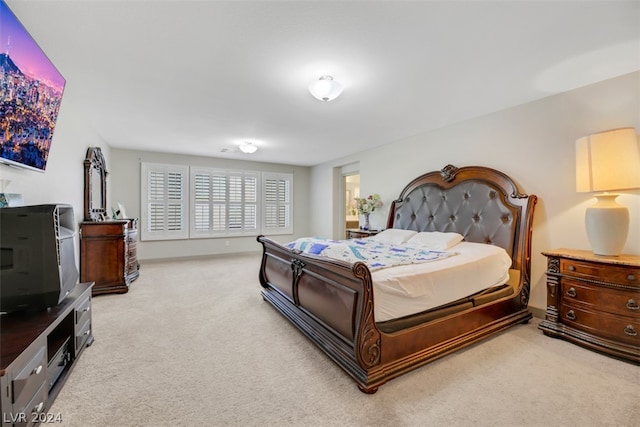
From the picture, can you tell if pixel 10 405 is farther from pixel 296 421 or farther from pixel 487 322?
pixel 487 322

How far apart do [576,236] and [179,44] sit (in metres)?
3.98

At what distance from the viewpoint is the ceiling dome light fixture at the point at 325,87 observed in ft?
7.74

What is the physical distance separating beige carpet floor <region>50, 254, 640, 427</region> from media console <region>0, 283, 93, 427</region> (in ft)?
0.39

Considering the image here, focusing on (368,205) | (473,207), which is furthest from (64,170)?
(473,207)

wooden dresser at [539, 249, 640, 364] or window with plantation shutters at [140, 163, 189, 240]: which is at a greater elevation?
window with plantation shutters at [140, 163, 189, 240]

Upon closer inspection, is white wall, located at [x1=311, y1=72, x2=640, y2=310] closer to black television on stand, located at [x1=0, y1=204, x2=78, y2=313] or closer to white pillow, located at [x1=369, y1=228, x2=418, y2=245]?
white pillow, located at [x1=369, y1=228, x2=418, y2=245]

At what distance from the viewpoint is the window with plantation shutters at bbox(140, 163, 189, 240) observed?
5641mm

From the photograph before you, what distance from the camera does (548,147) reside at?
2.83m

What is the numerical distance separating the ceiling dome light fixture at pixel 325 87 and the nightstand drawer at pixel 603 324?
9.45ft

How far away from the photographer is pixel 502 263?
2.69 meters

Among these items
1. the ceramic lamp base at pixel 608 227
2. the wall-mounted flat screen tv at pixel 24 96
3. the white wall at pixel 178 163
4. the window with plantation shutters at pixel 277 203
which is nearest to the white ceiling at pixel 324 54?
the wall-mounted flat screen tv at pixel 24 96

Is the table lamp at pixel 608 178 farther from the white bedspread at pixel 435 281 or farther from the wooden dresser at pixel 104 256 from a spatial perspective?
the wooden dresser at pixel 104 256

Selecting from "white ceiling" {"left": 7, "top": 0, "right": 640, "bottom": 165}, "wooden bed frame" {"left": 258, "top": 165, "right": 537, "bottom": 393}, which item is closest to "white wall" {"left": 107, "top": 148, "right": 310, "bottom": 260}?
"white ceiling" {"left": 7, "top": 0, "right": 640, "bottom": 165}

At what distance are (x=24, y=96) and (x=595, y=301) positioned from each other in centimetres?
459
